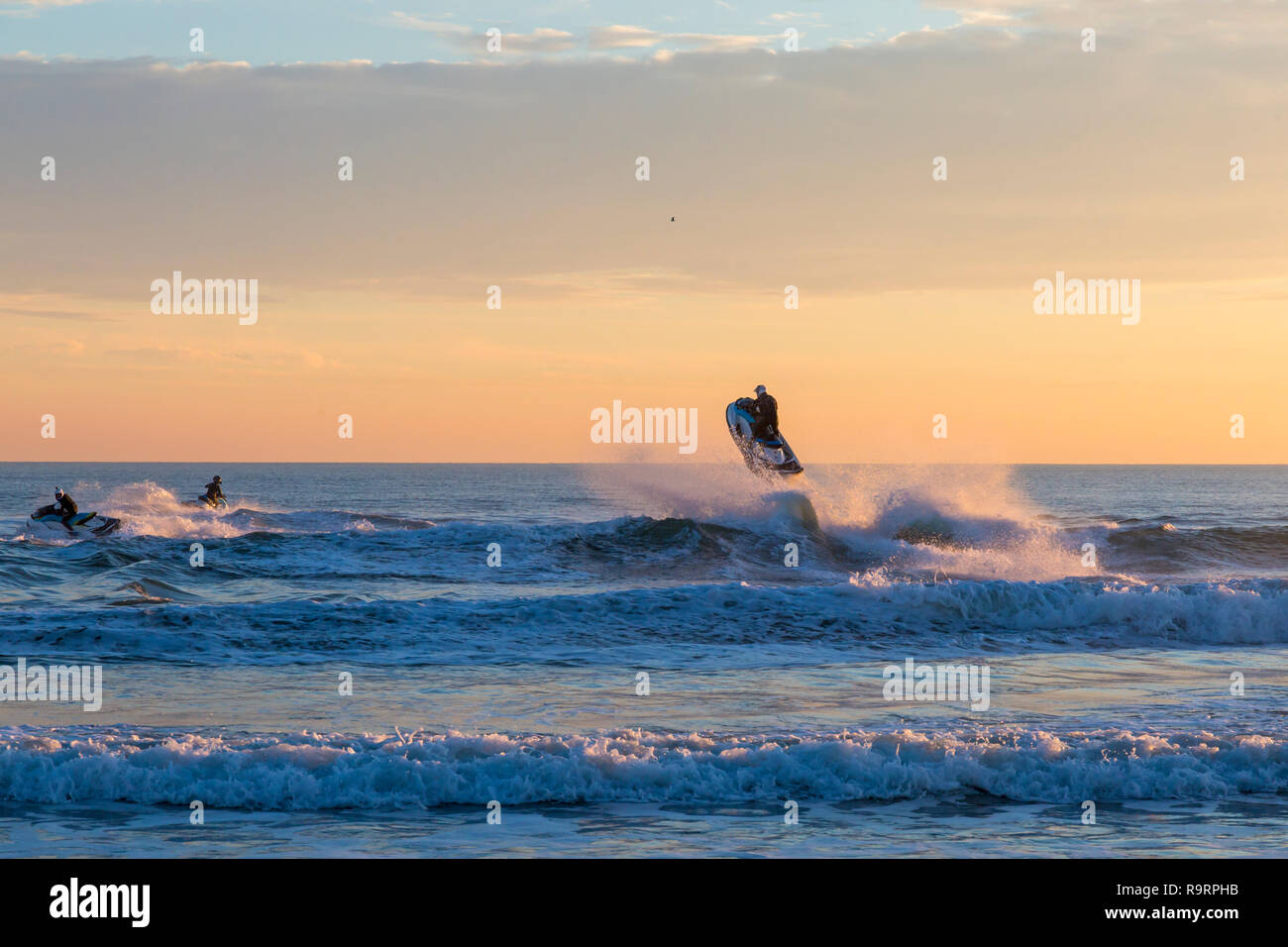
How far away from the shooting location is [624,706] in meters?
11.7

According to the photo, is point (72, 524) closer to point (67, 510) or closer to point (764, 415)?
point (67, 510)

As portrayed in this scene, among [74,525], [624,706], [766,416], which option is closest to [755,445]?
[766,416]

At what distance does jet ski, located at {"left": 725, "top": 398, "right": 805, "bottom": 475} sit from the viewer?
1193 inches

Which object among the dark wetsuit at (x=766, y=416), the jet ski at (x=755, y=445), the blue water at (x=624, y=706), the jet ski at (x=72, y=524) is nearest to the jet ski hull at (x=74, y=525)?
the jet ski at (x=72, y=524)

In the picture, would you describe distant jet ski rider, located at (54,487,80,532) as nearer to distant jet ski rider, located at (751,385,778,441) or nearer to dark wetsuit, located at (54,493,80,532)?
dark wetsuit, located at (54,493,80,532)

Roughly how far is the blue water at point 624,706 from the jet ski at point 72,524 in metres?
3.23

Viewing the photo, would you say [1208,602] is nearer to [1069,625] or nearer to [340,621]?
[1069,625]

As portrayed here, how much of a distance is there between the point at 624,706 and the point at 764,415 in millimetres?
19251

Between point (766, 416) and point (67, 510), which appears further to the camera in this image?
point (67, 510)

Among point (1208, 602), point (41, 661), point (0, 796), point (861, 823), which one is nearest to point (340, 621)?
point (41, 661)

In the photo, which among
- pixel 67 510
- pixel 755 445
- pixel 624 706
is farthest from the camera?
pixel 67 510

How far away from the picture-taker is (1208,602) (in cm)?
1908
